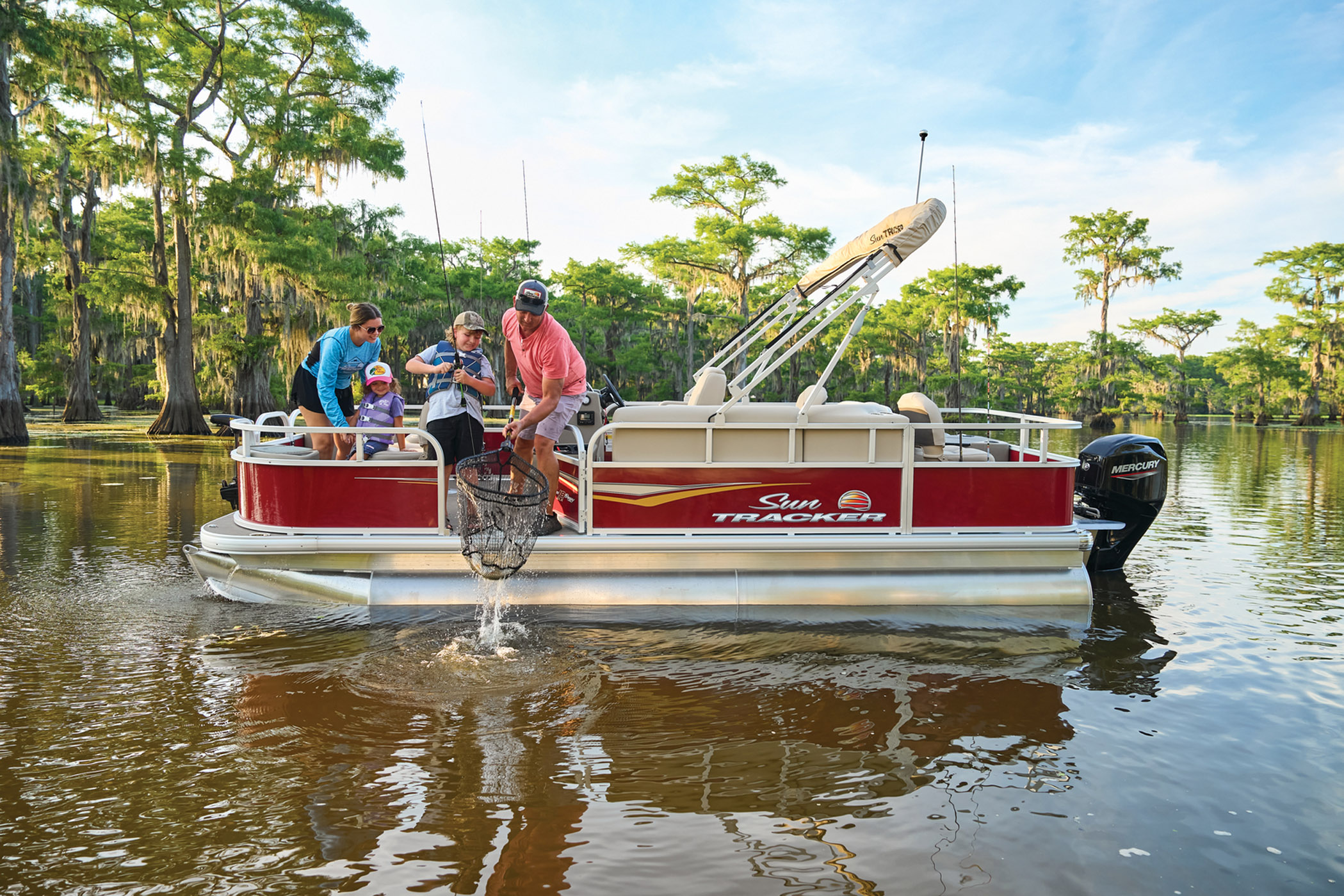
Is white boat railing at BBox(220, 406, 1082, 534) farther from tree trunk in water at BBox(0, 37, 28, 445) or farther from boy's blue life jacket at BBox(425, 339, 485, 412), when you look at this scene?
tree trunk in water at BBox(0, 37, 28, 445)

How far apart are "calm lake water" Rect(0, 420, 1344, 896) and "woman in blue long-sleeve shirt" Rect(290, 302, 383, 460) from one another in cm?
146

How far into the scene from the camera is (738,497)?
6.00 meters

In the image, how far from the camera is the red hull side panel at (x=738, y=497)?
5969 millimetres

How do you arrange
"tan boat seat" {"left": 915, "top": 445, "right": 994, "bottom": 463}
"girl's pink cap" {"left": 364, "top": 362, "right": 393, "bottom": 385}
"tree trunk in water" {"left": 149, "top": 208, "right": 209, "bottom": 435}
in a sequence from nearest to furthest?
"tan boat seat" {"left": 915, "top": 445, "right": 994, "bottom": 463} → "girl's pink cap" {"left": 364, "top": 362, "right": 393, "bottom": 385} → "tree trunk in water" {"left": 149, "top": 208, "right": 209, "bottom": 435}

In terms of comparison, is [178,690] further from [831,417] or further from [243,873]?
[831,417]

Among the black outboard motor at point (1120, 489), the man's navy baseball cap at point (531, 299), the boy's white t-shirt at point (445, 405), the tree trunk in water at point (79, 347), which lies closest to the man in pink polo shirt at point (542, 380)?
the man's navy baseball cap at point (531, 299)

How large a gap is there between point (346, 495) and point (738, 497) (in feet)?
8.99

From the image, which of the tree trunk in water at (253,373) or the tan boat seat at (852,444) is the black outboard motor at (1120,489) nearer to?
the tan boat seat at (852,444)

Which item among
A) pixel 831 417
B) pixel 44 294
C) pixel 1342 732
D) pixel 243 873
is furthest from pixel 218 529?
pixel 44 294

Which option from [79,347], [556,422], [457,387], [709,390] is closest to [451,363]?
[457,387]

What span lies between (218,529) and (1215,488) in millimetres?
15738

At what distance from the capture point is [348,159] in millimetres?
26234

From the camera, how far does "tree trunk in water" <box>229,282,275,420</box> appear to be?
2611cm

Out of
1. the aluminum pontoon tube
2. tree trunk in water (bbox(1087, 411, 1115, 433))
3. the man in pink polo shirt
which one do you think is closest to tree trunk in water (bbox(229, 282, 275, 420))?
the aluminum pontoon tube
